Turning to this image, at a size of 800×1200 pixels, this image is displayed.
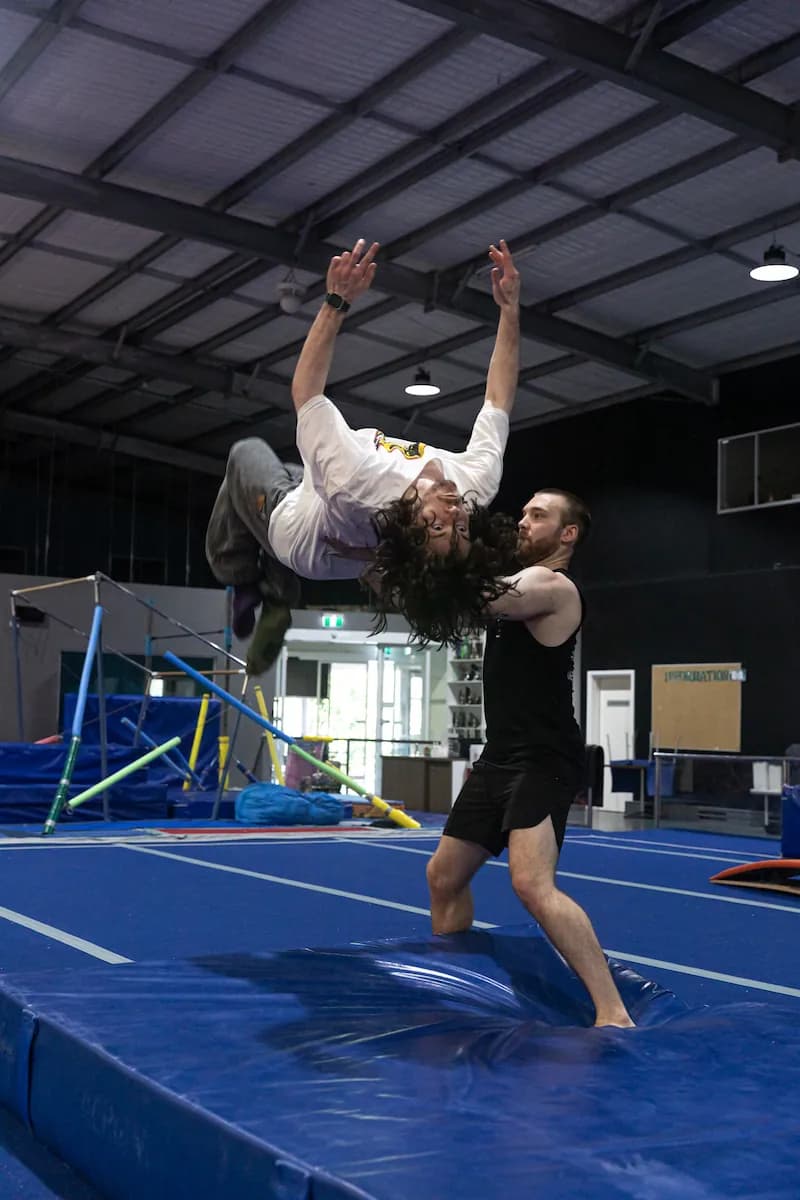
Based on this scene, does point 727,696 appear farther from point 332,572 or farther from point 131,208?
point 332,572

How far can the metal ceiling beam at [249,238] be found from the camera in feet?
33.6

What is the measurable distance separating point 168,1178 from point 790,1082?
130 cm

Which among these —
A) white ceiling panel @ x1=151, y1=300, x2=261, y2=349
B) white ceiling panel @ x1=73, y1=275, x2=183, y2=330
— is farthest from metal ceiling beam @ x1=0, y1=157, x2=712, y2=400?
white ceiling panel @ x1=151, y1=300, x2=261, y2=349

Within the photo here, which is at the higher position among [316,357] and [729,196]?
[729,196]

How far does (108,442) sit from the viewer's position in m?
19.5

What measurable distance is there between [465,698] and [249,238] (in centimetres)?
906

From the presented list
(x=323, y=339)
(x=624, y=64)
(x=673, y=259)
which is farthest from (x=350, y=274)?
(x=673, y=259)

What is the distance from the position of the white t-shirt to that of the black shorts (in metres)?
0.79

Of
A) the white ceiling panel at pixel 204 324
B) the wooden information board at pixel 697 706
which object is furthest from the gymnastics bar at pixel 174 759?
the wooden information board at pixel 697 706

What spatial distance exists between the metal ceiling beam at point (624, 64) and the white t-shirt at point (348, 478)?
16.5 feet

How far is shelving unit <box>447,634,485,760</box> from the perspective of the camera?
17828mm

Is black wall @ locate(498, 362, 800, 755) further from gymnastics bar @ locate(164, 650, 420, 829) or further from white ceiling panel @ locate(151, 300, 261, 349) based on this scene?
gymnastics bar @ locate(164, 650, 420, 829)

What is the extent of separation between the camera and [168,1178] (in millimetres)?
2230

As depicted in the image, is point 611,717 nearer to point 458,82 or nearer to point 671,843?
point 671,843
